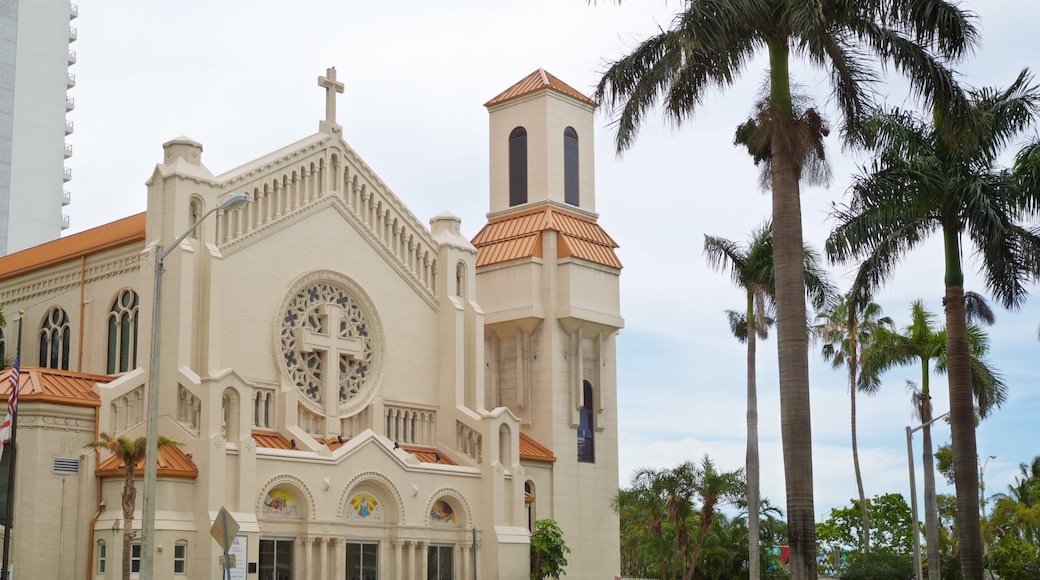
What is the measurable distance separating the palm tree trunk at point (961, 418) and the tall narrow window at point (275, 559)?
20742mm

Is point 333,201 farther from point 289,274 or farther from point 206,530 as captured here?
point 206,530

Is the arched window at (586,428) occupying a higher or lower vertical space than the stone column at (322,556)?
higher

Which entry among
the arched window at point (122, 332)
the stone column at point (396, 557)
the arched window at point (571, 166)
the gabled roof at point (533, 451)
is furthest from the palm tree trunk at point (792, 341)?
the arched window at point (571, 166)

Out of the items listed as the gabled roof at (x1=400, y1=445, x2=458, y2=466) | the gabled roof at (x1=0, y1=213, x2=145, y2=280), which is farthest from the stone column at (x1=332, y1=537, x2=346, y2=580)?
the gabled roof at (x1=0, y1=213, x2=145, y2=280)

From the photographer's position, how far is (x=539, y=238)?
54094 mm

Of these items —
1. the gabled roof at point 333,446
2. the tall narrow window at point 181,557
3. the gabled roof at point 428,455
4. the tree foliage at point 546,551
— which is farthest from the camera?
the tree foliage at point 546,551

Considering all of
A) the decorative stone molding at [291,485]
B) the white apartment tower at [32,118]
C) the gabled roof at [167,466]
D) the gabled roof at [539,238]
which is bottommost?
the decorative stone molding at [291,485]

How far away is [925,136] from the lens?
30.4 metres

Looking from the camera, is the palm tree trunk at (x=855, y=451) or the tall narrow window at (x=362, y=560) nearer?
the tall narrow window at (x=362, y=560)

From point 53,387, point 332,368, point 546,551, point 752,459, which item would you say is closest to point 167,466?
point 53,387

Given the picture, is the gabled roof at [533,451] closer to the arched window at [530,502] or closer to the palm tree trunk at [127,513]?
the arched window at [530,502]

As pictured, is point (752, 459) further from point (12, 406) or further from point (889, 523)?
point (889, 523)

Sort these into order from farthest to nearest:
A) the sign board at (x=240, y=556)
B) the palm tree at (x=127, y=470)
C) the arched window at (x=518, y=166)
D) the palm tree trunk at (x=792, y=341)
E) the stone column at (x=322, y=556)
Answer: the arched window at (x=518, y=166) < the stone column at (x=322, y=556) < the sign board at (x=240, y=556) < the palm tree at (x=127, y=470) < the palm tree trunk at (x=792, y=341)

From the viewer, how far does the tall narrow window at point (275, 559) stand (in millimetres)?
40531
